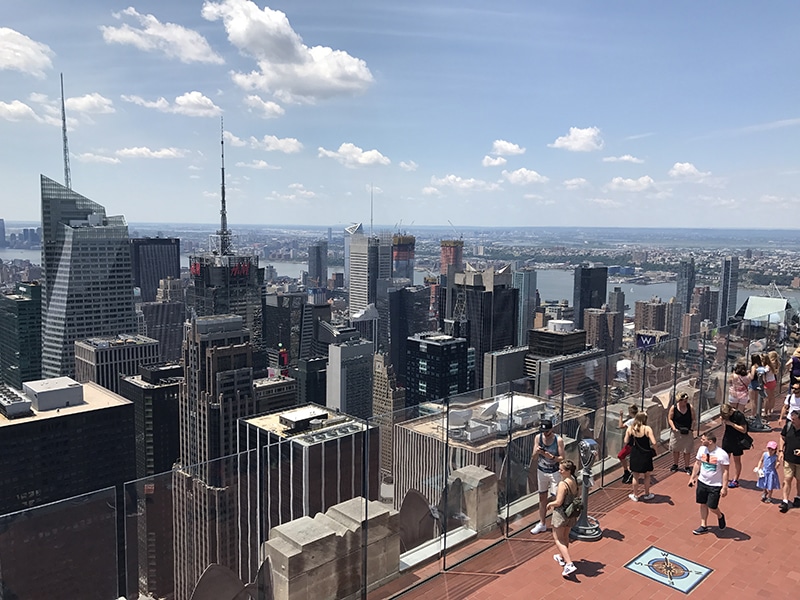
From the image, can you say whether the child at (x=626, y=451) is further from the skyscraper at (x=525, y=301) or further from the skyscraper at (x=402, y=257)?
the skyscraper at (x=402, y=257)

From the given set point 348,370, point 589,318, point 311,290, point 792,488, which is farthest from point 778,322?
point 311,290

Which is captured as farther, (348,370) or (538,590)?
(348,370)

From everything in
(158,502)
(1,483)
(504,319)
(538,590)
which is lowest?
(1,483)

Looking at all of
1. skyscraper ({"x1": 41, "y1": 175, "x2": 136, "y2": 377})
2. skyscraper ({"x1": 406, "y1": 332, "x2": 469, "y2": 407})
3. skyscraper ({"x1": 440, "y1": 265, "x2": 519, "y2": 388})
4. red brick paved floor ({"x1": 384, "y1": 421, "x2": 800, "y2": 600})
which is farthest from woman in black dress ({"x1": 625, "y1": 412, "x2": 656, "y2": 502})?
skyscraper ({"x1": 440, "y1": 265, "x2": 519, "y2": 388})

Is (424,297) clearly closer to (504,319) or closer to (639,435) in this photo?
(504,319)

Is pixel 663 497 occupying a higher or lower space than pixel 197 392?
higher

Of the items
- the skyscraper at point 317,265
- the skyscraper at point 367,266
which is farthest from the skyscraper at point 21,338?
the skyscraper at point 317,265

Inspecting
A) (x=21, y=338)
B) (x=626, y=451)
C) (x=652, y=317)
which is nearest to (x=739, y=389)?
(x=626, y=451)
